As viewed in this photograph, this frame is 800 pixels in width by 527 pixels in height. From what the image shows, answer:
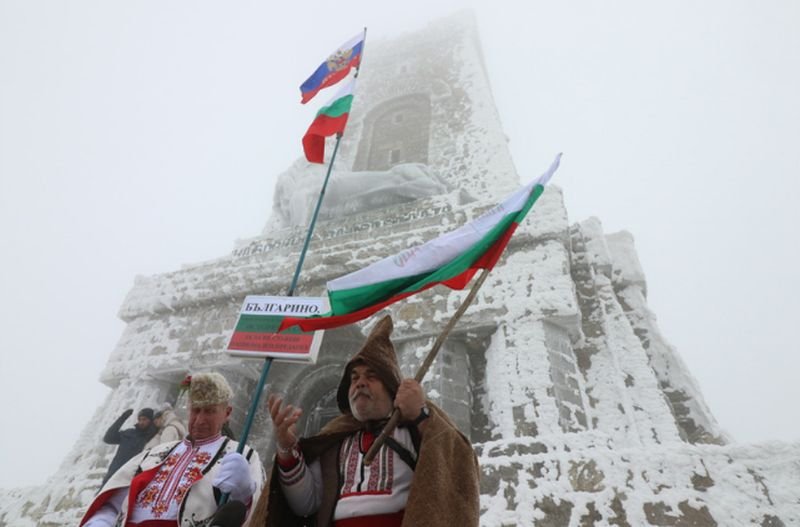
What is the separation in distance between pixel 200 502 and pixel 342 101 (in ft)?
15.0

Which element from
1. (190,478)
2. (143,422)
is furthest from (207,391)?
(143,422)

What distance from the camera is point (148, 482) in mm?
2473

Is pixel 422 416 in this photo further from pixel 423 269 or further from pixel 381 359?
pixel 423 269

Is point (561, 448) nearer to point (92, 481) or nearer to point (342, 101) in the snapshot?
point (342, 101)

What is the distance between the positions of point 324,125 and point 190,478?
162 inches

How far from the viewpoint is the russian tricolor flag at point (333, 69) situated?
233 inches

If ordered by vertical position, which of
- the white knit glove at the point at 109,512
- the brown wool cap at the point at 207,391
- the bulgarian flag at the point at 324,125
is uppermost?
the bulgarian flag at the point at 324,125

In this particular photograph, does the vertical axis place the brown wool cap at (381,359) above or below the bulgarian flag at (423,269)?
below

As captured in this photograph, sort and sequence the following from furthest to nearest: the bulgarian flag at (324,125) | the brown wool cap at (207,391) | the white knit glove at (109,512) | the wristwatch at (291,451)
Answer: the bulgarian flag at (324,125) < the brown wool cap at (207,391) < the white knit glove at (109,512) < the wristwatch at (291,451)

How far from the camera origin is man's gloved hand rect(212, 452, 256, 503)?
233 cm

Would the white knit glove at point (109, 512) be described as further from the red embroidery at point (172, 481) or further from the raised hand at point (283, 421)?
the raised hand at point (283, 421)

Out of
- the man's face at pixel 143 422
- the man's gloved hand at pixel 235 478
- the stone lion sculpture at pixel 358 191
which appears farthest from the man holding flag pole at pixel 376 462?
the stone lion sculpture at pixel 358 191

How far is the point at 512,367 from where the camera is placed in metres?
4.84

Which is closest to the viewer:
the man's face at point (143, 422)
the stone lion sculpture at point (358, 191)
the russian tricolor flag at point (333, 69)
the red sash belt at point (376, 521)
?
the red sash belt at point (376, 521)
